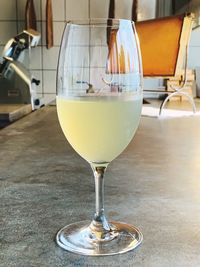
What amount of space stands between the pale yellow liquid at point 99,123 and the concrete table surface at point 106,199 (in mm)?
86

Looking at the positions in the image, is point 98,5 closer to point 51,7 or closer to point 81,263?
point 51,7

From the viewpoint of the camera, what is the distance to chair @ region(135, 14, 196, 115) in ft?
5.58

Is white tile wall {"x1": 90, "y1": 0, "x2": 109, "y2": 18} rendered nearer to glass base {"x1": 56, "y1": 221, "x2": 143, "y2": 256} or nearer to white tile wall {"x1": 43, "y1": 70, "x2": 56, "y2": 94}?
white tile wall {"x1": 43, "y1": 70, "x2": 56, "y2": 94}

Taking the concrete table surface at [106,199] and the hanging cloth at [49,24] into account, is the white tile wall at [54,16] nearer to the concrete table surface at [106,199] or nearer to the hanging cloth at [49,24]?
the hanging cloth at [49,24]

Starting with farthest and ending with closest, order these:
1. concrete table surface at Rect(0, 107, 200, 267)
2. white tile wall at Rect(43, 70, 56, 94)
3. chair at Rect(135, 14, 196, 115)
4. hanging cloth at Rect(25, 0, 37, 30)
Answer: white tile wall at Rect(43, 70, 56, 94) → hanging cloth at Rect(25, 0, 37, 30) → chair at Rect(135, 14, 196, 115) → concrete table surface at Rect(0, 107, 200, 267)

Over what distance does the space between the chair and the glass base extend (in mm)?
1293

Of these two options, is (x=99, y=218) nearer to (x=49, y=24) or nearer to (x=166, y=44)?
(x=166, y=44)

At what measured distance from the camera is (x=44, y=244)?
1.21ft

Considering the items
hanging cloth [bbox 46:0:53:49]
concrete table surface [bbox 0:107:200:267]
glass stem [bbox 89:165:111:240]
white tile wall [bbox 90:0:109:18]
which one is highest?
white tile wall [bbox 90:0:109:18]

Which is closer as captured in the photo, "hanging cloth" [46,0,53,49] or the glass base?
the glass base

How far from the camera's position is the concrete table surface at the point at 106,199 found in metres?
0.35

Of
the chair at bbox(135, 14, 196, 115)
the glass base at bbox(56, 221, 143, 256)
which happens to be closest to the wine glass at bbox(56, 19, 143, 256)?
the glass base at bbox(56, 221, 143, 256)

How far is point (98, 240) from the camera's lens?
38 cm

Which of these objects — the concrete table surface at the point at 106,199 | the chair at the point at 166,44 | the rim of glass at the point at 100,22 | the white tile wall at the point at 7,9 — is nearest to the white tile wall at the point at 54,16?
the white tile wall at the point at 7,9
